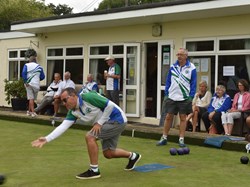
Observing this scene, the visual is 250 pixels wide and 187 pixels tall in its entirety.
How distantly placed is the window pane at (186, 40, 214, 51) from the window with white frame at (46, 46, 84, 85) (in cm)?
426

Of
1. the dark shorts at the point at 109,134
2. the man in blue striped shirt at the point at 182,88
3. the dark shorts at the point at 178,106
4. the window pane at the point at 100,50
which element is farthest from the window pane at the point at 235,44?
the dark shorts at the point at 109,134

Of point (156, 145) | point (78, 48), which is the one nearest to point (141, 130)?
point (156, 145)

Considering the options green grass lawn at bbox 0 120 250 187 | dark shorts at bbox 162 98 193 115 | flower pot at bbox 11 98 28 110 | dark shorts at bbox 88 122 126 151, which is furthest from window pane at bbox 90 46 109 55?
dark shorts at bbox 88 122 126 151

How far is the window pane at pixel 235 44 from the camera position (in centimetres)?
1041

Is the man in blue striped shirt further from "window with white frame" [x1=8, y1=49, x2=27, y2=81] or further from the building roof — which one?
"window with white frame" [x1=8, y1=49, x2=27, y2=81]

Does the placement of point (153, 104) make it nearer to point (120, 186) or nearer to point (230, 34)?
point (230, 34)

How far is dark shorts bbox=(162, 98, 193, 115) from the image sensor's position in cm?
814

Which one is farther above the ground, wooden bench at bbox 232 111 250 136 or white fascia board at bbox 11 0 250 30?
white fascia board at bbox 11 0 250 30

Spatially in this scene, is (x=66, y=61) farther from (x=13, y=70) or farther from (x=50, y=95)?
(x=13, y=70)

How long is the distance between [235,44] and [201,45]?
95cm

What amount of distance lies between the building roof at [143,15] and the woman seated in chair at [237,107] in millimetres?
1681

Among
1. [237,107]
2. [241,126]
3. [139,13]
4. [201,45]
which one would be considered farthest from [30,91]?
[241,126]

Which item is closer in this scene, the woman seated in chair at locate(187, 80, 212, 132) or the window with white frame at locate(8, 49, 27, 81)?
the woman seated in chair at locate(187, 80, 212, 132)

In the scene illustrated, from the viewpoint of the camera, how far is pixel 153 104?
12664mm
